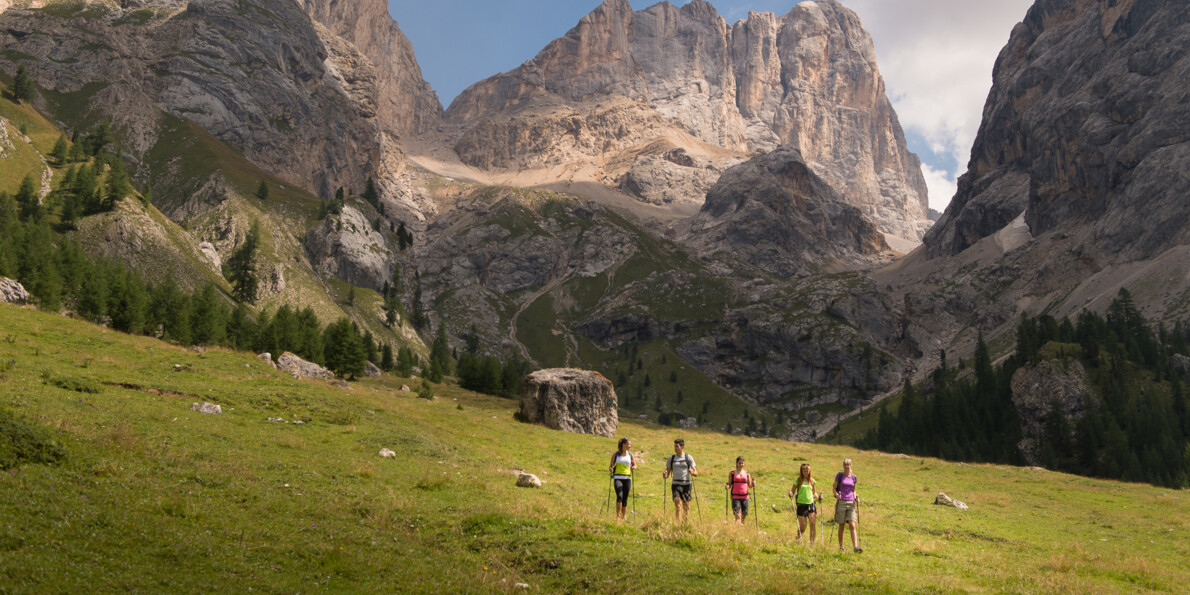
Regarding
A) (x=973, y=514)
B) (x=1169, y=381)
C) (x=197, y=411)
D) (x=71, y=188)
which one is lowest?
(x=973, y=514)

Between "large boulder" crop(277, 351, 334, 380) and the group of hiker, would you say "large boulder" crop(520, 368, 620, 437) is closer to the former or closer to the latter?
"large boulder" crop(277, 351, 334, 380)

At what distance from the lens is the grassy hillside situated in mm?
14867

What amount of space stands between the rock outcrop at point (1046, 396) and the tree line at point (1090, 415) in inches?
51.9

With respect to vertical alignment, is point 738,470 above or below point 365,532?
above

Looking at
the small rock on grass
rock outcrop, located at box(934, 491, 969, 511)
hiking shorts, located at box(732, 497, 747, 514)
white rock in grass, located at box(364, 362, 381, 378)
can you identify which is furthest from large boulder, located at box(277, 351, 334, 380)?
rock outcrop, located at box(934, 491, 969, 511)

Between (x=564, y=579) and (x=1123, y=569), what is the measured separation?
2047 cm

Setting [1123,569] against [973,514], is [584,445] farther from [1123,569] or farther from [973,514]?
[1123,569]

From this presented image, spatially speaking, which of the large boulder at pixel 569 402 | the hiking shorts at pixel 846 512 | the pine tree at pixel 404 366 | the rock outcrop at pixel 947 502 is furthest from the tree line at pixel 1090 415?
the pine tree at pixel 404 366

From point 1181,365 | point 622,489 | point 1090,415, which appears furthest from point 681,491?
point 1181,365

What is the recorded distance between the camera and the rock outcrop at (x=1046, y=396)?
116 m

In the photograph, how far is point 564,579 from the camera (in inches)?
633

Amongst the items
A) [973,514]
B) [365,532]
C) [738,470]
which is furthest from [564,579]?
[973,514]

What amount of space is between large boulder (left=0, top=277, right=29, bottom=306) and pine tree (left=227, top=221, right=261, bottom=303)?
8033 centimetres

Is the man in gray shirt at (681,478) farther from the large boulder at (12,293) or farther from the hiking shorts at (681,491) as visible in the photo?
the large boulder at (12,293)
